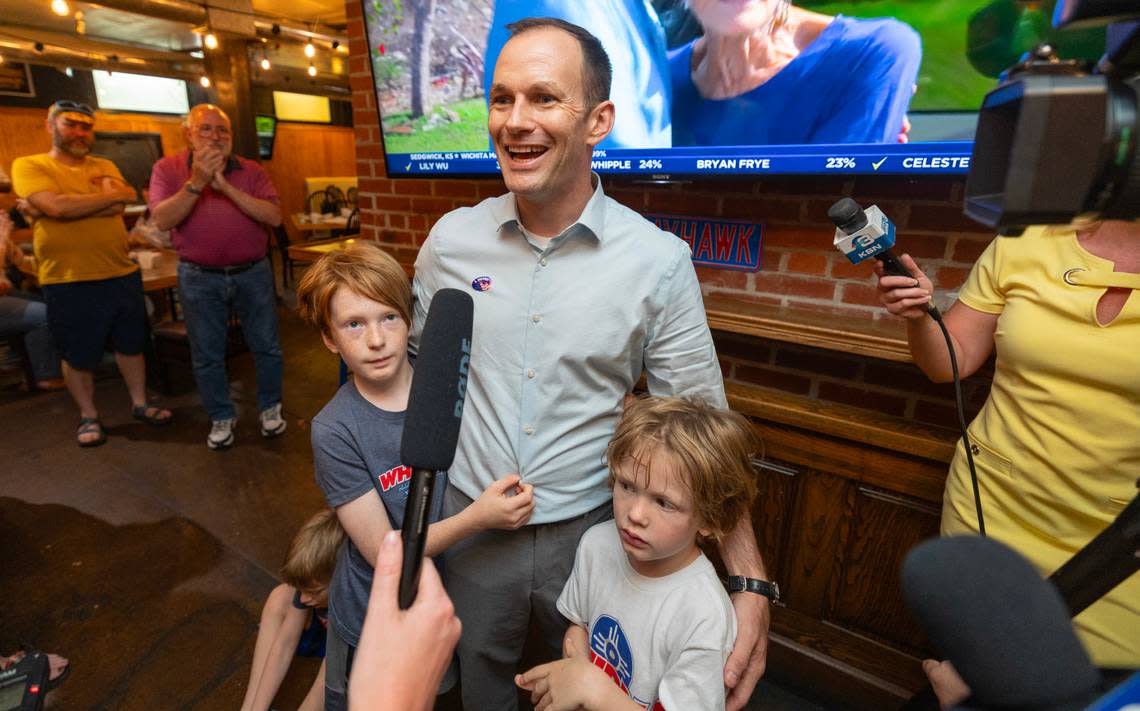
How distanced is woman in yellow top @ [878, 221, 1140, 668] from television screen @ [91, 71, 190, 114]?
11470 millimetres

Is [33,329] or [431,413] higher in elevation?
[431,413]

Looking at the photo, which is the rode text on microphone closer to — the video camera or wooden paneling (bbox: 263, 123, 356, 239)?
the video camera

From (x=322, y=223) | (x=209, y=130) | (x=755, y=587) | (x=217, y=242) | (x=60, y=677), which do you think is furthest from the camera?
(x=322, y=223)

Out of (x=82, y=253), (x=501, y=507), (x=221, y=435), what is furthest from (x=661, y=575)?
(x=82, y=253)

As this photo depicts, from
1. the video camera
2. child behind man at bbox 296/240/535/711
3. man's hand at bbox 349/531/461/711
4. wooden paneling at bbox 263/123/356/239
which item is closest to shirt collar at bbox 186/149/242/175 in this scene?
child behind man at bbox 296/240/535/711

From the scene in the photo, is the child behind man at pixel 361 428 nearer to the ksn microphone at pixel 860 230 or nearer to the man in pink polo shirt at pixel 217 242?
the ksn microphone at pixel 860 230

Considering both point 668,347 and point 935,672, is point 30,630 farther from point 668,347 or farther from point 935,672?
point 935,672

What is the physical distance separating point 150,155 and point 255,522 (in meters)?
8.86

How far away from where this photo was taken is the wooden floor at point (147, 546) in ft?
6.48

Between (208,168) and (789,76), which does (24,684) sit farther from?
(789,76)

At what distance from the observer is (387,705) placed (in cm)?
63

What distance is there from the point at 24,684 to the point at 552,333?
173cm

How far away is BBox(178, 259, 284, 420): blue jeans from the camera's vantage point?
318cm

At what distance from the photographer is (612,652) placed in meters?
1.18
